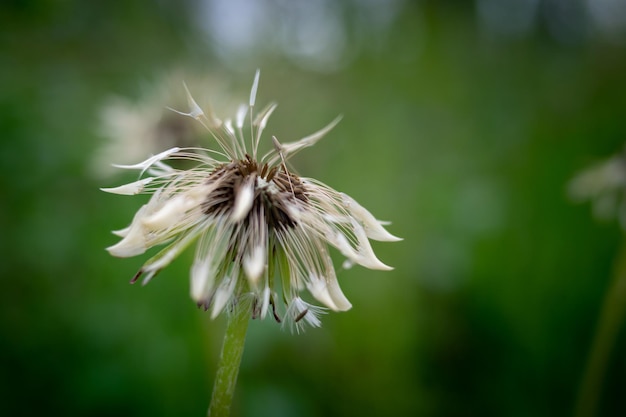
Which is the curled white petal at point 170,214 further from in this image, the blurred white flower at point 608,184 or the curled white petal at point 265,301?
the blurred white flower at point 608,184

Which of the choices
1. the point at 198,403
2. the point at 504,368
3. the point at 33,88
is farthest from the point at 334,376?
the point at 33,88

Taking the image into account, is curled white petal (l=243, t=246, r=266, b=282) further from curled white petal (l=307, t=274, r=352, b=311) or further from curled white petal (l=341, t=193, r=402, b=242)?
curled white petal (l=341, t=193, r=402, b=242)

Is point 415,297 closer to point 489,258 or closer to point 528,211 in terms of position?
point 489,258

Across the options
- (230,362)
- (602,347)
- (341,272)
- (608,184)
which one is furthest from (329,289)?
(608,184)

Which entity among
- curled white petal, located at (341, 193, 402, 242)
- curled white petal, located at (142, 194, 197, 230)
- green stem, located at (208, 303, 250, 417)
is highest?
curled white petal, located at (341, 193, 402, 242)

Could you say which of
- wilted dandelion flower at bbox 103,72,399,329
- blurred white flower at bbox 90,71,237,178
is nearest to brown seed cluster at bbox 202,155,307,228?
wilted dandelion flower at bbox 103,72,399,329
